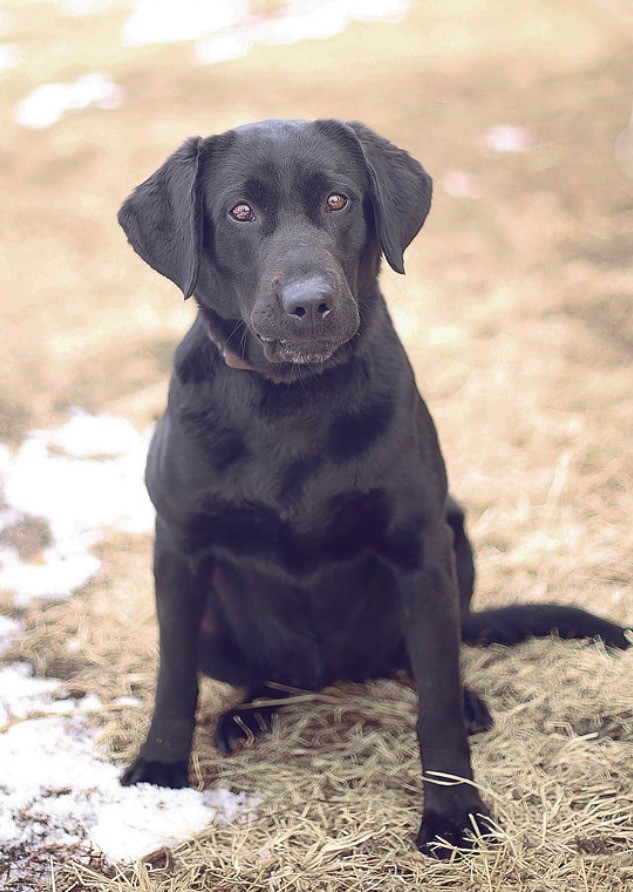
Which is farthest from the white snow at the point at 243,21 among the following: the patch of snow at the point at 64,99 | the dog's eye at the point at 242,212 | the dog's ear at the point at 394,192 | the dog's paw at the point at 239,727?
the dog's paw at the point at 239,727

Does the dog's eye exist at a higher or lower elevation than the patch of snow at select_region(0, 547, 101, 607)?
higher

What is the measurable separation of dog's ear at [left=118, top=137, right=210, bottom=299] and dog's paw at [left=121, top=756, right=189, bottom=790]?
1156 mm

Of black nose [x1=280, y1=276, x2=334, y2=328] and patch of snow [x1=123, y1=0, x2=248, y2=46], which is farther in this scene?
patch of snow [x1=123, y1=0, x2=248, y2=46]

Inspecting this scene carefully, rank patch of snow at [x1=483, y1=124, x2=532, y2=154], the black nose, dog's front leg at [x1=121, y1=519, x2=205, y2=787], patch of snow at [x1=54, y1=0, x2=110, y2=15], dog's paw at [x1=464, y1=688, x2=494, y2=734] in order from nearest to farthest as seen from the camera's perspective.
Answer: the black nose → dog's front leg at [x1=121, y1=519, x2=205, y2=787] → dog's paw at [x1=464, y1=688, x2=494, y2=734] → patch of snow at [x1=483, y1=124, x2=532, y2=154] → patch of snow at [x1=54, y1=0, x2=110, y2=15]

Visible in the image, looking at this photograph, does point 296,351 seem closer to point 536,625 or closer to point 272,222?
point 272,222

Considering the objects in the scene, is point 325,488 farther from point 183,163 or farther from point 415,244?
point 415,244

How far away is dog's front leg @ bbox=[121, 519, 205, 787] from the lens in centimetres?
260

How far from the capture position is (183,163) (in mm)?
2484

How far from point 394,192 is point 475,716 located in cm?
137

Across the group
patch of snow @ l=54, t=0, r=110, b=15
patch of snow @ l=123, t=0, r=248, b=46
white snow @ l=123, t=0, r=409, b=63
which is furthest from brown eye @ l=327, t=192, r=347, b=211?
patch of snow @ l=54, t=0, r=110, b=15

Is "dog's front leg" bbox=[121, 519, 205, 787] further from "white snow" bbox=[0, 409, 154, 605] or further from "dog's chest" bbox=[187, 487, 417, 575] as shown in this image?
"white snow" bbox=[0, 409, 154, 605]

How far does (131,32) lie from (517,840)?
8134 mm

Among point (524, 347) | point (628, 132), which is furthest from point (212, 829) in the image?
point (628, 132)

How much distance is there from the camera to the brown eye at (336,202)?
2426 millimetres
